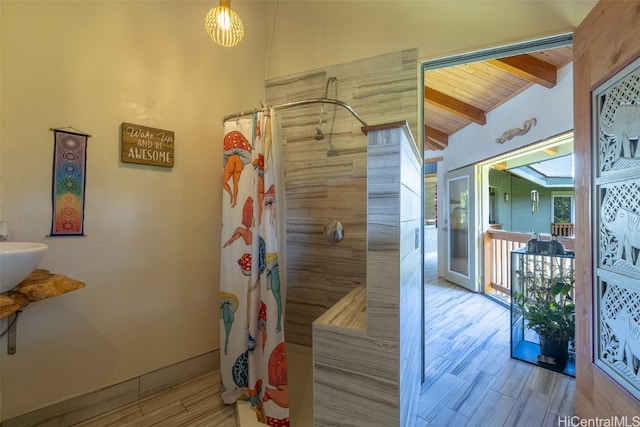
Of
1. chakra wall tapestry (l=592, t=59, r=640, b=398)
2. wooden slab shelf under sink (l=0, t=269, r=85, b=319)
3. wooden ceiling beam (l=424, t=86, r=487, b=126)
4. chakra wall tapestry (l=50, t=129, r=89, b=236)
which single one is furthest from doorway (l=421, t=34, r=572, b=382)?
wooden slab shelf under sink (l=0, t=269, r=85, b=319)

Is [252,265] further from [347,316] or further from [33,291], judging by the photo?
[33,291]

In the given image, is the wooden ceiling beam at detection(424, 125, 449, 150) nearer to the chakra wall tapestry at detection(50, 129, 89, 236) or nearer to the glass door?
the glass door

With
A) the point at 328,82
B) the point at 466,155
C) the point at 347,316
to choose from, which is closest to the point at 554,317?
the point at 347,316

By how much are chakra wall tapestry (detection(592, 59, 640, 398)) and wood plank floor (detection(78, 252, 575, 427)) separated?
63 cm

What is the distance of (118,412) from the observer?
154 centimetres

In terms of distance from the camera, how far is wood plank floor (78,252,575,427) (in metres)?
1.50

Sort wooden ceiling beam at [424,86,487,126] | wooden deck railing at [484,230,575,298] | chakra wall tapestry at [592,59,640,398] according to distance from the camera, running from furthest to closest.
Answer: wooden deck railing at [484,230,575,298], wooden ceiling beam at [424,86,487,126], chakra wall tapestry at [592,59,640,398]

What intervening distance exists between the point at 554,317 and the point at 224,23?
3070mm

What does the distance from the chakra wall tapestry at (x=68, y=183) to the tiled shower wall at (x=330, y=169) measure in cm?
131

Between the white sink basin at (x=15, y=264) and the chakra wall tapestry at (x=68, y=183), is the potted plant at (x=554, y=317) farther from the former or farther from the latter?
the chakra wall tapestry at (x=68, y=183)

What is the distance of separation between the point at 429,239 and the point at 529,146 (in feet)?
12.0

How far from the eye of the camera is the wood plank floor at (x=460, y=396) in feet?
4.94

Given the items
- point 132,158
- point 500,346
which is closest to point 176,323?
point 132,158

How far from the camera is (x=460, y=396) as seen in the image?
1709 mm
